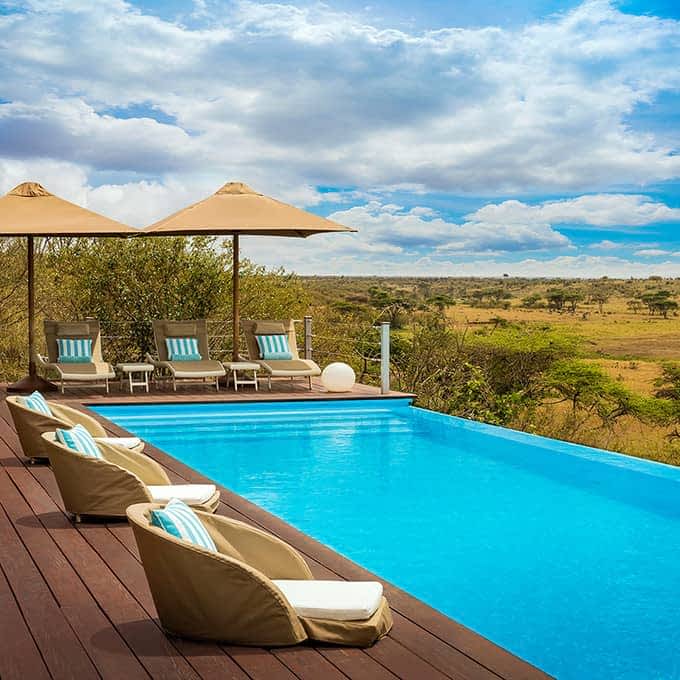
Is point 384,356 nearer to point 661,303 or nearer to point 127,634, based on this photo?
point 127,634

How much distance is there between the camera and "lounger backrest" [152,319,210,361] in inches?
470

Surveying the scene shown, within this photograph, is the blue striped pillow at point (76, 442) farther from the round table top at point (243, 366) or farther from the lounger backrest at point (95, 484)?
the round table top at point (243, 366)

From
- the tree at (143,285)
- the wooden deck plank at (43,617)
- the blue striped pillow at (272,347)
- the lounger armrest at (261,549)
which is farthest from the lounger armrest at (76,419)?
the tree at (143,285)

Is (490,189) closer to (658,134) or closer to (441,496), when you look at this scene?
(658,134)

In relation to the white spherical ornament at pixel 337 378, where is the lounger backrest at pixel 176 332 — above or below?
above

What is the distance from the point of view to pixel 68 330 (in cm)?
1158

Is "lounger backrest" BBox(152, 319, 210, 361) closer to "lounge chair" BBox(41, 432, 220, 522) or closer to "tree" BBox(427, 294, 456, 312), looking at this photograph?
"lounge chair" BBox(41, 432, 220, 522)

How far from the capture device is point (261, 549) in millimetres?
3852

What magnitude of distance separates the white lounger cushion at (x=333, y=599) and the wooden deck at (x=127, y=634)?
0.40ft

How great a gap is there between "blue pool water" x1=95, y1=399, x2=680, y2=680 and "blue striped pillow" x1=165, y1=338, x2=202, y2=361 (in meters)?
1.08

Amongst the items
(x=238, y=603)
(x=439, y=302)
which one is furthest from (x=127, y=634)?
(x=439, y=302)

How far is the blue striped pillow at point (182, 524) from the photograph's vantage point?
3.47 metres

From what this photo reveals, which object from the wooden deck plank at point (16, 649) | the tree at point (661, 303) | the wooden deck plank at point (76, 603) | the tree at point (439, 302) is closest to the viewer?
the wooden deck plank at point (16, 649)

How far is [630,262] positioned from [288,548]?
127 ft
